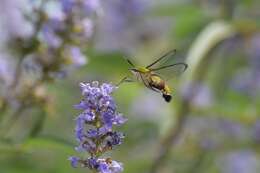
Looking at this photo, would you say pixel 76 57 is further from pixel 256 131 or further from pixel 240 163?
pixel 240 163

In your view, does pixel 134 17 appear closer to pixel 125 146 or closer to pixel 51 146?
pixel 125 146

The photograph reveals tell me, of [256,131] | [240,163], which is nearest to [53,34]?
[256,131]

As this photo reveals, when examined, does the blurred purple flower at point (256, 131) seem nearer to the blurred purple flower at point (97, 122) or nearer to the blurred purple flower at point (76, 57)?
the blurred purple flower at point (76, 57)

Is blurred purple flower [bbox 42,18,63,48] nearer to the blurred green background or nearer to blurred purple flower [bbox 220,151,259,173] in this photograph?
the blurred green background

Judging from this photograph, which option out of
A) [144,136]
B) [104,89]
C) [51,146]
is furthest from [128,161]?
[104,89]

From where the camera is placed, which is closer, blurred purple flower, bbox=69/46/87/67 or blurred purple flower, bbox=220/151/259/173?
blurred purple flower, bbox=69/46/87/67

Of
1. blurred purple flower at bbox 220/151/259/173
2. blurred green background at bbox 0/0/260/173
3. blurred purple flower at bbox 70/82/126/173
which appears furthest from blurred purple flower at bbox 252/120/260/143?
blurred purple flower at bbox 70/82/126/173
